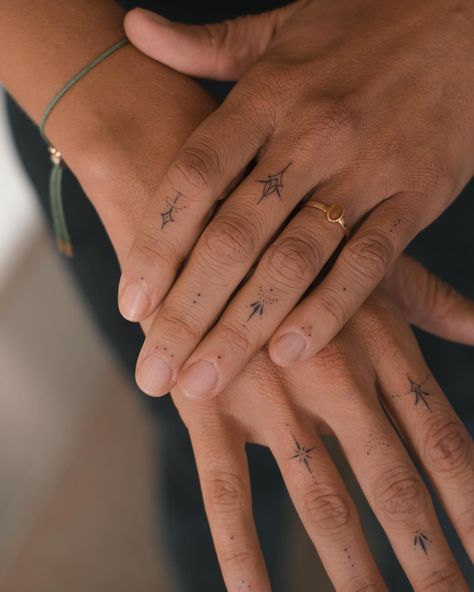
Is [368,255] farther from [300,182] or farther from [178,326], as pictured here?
[178,326]

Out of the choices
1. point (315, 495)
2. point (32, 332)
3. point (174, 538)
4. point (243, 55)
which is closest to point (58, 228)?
point (32, 332)

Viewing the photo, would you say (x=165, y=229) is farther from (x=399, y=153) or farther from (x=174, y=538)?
(x=174, y=538)

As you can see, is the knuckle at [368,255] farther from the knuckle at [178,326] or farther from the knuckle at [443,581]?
the knuckle at [443,581]

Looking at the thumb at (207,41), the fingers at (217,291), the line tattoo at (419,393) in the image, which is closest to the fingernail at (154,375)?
the fingers at (217,291)

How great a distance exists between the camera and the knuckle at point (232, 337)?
0.88 metres

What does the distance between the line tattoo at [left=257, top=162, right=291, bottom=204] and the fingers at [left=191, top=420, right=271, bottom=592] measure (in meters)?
0.30

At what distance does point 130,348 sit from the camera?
121cm

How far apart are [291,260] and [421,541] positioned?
1.22 ft

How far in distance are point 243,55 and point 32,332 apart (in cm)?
59

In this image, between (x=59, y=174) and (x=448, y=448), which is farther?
(x=59, y=174)

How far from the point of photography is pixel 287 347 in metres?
0.89

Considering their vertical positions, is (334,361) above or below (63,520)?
above

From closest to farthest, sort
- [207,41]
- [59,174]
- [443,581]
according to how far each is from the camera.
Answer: [443,581], [207,41], [59,174]

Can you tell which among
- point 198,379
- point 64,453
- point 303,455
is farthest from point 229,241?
point 64,453
